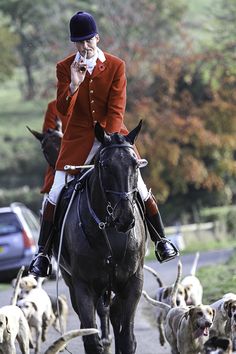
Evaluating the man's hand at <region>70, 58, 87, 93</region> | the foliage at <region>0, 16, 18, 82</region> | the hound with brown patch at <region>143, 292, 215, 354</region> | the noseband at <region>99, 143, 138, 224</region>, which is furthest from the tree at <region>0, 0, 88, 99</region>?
the noseband at <region>99, 143, 138, 224</region>

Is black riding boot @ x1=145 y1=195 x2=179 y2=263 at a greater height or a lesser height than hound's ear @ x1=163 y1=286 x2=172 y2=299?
greater

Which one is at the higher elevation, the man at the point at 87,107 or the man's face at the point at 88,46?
the man's face at the point at 88,46

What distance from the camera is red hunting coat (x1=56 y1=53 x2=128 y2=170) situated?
31.2ft

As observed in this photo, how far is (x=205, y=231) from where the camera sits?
3262cm

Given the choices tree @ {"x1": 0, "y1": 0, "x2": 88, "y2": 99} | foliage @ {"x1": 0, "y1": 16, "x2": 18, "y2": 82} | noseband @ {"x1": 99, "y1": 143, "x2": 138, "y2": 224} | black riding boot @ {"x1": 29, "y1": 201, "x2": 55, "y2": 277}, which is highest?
noseband @ {"x1": 99, "y1": 143, "x2": 138, "y2": 224}

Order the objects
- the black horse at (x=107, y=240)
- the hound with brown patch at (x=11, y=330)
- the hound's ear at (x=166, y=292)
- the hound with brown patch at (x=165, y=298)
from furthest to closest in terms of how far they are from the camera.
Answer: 1. the hound's ear at (x=166, y=292)
2. the hound with brown patch at (x=165, y=298)
3. the hound with brown patch at (x=11, y=330)
4. the black horse at (x=107, y=240)

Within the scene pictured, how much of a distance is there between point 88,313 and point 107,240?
0.60m

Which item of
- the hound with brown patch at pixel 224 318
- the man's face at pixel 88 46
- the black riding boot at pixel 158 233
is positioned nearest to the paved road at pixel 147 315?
the hound with brown patch at pixel 224 318

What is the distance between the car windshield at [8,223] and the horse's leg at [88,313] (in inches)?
513

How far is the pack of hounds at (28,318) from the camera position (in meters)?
10.6

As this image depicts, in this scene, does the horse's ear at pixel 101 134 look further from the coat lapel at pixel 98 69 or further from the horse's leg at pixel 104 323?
the horse's leg at pixel 104 323

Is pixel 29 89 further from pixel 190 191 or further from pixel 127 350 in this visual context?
pixel 127 350

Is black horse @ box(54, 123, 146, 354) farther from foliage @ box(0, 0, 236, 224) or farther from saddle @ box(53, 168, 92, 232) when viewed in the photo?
A: foliage @ box(0, 0, 236, 224)

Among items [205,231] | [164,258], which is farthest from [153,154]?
[164,258]
